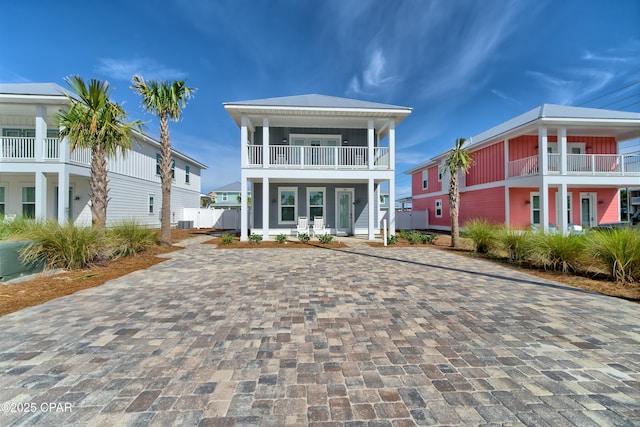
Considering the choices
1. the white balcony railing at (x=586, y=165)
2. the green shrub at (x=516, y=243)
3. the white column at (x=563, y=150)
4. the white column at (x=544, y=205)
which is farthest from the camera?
the white balcony railing at (x=586, y=165)

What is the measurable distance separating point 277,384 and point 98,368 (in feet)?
5.68

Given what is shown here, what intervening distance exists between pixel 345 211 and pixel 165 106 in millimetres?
9828

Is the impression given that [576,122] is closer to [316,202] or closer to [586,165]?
[586,165]

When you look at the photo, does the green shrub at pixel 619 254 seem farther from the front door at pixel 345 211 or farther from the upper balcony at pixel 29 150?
the upper balcony at pixel 29 150

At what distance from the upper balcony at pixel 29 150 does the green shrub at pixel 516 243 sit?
17486mm

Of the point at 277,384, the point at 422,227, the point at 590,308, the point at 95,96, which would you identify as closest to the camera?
the point at 277,384

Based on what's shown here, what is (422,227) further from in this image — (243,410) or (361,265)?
(243,410)

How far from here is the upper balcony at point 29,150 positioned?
11.9m

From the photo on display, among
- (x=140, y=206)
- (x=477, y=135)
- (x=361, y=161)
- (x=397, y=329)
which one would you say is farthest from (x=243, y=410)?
(x=477, y=135)

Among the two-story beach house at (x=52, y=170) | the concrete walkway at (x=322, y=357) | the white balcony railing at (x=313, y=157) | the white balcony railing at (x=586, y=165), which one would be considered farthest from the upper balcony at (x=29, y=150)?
the white balcony railing at (x=586, y=165)

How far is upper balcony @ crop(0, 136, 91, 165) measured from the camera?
1191 centimetres

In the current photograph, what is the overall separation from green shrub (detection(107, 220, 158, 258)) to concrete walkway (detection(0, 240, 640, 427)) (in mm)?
3340

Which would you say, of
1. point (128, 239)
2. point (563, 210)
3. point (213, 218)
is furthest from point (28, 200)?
point (563, 210)

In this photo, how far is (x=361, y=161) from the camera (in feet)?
44.0
